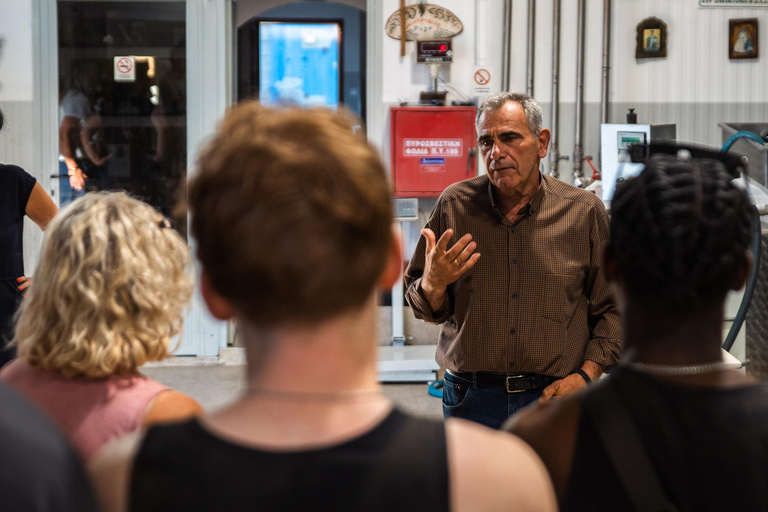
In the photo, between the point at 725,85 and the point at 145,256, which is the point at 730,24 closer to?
the point at 725,85

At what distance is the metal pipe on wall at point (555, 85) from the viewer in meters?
5.29

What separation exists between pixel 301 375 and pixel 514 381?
159 centimetres

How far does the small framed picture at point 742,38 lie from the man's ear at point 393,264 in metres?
5.45

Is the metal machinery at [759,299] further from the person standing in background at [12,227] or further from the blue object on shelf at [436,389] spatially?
the person standing in background at [12,227]

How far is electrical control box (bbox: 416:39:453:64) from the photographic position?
205 inches

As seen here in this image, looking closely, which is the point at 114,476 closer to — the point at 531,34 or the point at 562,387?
the point at 562,387

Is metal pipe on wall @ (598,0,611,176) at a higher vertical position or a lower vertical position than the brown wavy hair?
higher

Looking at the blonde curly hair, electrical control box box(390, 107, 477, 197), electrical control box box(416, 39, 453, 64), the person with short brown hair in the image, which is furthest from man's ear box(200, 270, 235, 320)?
electrical control box box(416, 39, 453, 64)

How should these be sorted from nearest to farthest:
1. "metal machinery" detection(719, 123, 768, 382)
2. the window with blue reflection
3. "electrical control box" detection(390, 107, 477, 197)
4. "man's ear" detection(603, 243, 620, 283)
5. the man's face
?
"man's ear" detection(603, 243, 620, 283)
the man's face
"metal machinery" detection(719, 123, 768, 382)
"electrical control box" detection(390, 107, 477, 197)
the window with blue reflection

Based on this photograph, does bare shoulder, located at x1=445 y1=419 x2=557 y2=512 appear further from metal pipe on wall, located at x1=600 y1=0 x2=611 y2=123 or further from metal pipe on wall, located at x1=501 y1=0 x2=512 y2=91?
metal pipe on wall, located at x1=600 y1=0 x2=611 y2=123

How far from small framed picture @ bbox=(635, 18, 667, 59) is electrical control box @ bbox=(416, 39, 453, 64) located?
4.59ft

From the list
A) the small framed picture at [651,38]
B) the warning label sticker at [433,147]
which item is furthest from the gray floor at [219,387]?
the small framed picture at [651,38]

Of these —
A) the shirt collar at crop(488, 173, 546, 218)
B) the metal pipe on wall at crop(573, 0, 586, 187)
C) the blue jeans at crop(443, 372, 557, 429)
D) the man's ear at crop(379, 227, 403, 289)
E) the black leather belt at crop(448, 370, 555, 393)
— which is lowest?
the blue jeans at crop(443, 372, 557, 429)

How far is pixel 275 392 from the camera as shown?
29.0 inches
